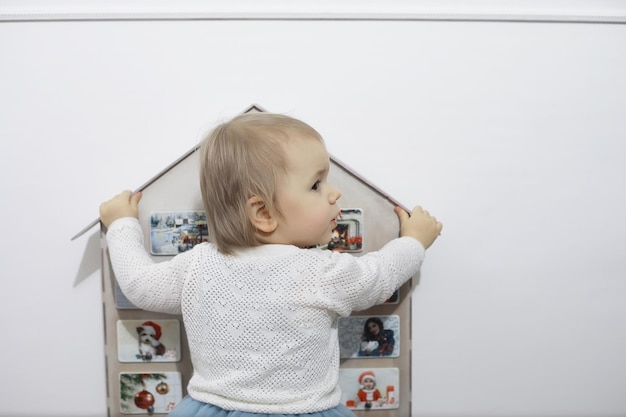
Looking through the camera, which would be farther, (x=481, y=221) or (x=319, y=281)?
(x=481, y=221)

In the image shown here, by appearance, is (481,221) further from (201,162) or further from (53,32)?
(53,32)

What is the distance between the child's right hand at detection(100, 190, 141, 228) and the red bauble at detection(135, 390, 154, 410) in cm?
31

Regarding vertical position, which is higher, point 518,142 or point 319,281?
point 518,142

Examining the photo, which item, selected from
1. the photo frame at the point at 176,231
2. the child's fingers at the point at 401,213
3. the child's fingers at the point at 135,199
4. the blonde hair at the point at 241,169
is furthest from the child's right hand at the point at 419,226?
the child's fingers at the point at 135,199

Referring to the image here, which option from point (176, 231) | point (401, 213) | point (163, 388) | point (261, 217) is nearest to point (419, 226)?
point (401, 213)

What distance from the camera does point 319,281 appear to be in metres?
0.79

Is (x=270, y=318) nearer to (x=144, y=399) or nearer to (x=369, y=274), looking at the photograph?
(x=369, y=274)

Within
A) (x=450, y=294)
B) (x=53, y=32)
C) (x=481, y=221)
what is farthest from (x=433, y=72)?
(x=53, y=32)

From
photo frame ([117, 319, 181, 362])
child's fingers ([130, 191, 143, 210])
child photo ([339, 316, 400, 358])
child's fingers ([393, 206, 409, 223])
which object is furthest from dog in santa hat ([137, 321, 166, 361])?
child's fingers ([393, 206, 409, 223])

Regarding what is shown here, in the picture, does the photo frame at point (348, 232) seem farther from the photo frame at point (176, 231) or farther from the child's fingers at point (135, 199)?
the child's fingers at point (135, 199)

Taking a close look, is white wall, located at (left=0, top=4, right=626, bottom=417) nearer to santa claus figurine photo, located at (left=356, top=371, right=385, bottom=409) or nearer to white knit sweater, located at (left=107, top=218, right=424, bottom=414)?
santa claus figurine photo, located at (left=356, top=371, right=385, bottom=409)

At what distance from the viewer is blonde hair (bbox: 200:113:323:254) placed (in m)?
0.78

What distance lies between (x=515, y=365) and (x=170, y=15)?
0.94 meters

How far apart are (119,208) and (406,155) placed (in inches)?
20.9
